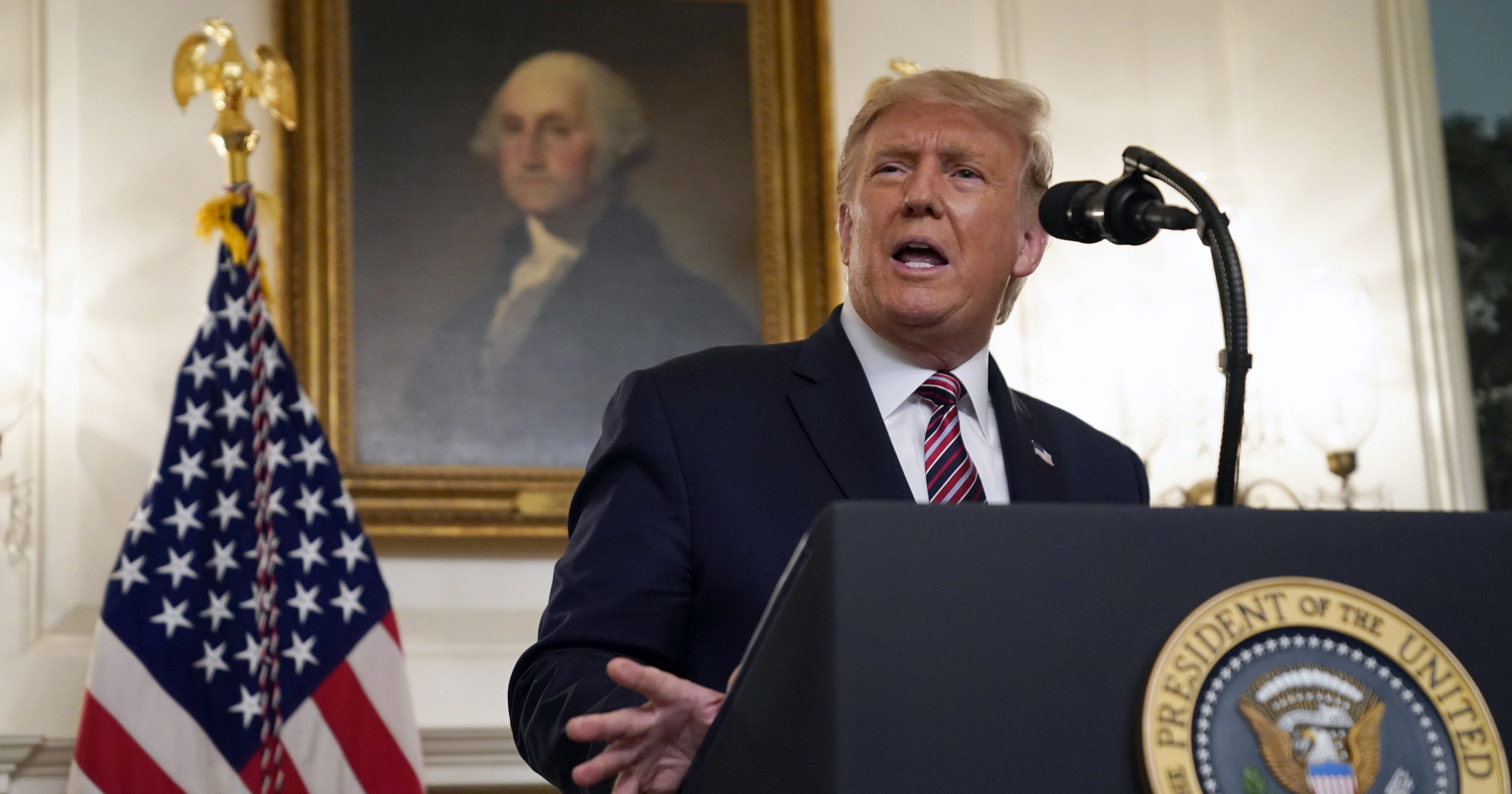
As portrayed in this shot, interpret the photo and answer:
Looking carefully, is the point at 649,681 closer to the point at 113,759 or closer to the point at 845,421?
the point at 845,421

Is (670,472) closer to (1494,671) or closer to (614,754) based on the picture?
(614,754)

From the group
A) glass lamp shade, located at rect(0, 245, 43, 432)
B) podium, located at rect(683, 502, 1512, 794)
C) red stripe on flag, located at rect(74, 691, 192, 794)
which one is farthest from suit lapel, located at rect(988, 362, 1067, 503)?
glass lamp shade, located at rect(0, 245, 43, 432)

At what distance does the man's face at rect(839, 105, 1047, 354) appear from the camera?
2.30 metres

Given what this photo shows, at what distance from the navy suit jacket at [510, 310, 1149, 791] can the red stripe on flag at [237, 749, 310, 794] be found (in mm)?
1984

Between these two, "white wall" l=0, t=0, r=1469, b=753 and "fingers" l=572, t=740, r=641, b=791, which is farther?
"white wall" l=0, t=0, r=1469, b=753

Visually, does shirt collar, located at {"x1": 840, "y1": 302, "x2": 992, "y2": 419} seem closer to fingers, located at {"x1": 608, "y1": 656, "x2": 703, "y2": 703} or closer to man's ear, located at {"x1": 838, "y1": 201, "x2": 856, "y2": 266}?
man's ear, located at {"x1": 838, "y1": 201, "x2": 856, "y2": 266}

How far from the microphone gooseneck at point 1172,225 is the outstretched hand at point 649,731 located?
19.3 inches

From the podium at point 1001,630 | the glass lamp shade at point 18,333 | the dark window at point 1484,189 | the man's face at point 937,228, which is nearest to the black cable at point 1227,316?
the podium at point 1001,630

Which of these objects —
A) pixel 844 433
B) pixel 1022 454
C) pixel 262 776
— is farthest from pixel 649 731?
pixel 262 776

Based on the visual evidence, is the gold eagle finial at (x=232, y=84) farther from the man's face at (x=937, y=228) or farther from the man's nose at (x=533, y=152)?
the man's face at (x=937, y=228)

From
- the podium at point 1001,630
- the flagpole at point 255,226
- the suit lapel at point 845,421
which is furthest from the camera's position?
the flagpole at point 255,226

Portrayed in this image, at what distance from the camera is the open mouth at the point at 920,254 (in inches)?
92.2

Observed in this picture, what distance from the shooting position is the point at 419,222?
4.48 m

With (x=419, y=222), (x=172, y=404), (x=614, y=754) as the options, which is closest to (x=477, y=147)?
(x=419, y=222)
